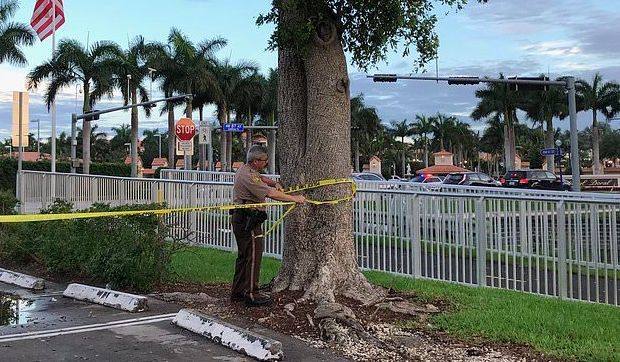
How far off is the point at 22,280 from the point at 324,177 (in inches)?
187

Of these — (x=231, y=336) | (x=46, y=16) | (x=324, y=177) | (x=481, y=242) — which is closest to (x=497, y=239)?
(x=481, y=242)

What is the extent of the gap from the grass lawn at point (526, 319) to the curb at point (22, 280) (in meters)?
1.85

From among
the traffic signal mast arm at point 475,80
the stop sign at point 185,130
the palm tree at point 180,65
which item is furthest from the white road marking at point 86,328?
the palm tree at point 180,65

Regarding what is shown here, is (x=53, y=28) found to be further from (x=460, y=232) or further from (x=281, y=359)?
(x=281, y=359)

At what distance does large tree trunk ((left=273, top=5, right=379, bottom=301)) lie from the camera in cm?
766

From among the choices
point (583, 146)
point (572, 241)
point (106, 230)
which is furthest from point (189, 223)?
point (583, 146)

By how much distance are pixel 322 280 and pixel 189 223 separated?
22.4 feet

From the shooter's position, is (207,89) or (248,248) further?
(207,89)

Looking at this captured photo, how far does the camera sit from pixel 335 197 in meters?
7.71

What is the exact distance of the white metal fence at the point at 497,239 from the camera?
848cm

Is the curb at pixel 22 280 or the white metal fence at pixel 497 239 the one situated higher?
the white metal fence at pixel 497 239

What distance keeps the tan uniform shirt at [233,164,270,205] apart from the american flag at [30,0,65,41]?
55.3 ft

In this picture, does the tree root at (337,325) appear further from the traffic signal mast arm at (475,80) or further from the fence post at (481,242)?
the traffic signal mast arm at (475,80)

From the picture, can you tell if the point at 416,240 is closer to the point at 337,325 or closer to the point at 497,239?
the point at 497,239
